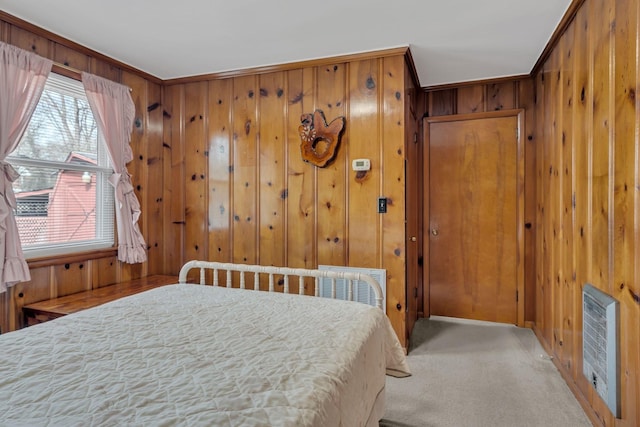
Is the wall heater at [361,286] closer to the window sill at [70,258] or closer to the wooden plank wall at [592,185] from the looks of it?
the wooden plank wall at [592,185]

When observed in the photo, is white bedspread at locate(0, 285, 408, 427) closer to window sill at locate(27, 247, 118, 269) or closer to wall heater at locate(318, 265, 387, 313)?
wall heater at locate(318, 265, 387, 313)

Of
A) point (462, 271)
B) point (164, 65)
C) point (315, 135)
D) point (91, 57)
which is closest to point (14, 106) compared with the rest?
point (91, 57)

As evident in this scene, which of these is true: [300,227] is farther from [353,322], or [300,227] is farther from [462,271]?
[462,271]

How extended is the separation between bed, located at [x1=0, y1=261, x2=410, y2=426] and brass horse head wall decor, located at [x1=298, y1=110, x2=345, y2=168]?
4.37ft

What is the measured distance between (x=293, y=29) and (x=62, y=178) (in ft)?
6.51

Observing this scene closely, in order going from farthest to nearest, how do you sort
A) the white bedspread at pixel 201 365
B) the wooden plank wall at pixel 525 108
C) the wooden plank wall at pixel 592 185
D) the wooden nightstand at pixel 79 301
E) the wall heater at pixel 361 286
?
the wooden plank wall at pixel 525 108 → the wall heater at pixel 361 286 → the wooden nightstand at pixel 79 301 → the wooden plank wall at pixel 592 185 → the white bedspread at pixel 201 365

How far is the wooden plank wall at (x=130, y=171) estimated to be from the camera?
A: 7.54ft

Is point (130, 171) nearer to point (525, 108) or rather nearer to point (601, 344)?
point (601, 344)

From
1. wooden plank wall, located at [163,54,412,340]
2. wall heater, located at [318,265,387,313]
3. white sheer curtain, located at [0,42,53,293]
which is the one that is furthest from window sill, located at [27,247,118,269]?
wall heater, located at [318,265,387,313]

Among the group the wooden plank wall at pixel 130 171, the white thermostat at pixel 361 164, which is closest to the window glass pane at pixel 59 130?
the wooden plank wall at pixel 130 171

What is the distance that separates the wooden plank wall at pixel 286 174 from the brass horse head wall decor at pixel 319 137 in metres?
0.06

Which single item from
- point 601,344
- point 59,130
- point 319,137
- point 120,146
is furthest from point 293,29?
point 601,344

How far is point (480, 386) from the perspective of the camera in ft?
7.55

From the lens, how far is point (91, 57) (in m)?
2.76
